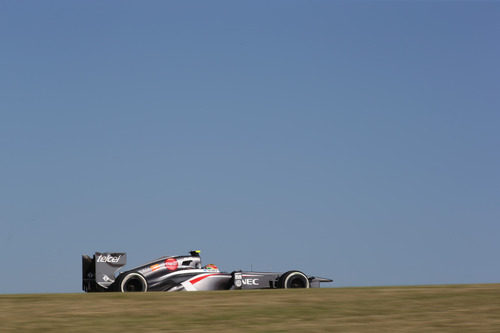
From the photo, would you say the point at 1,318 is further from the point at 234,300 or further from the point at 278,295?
the point at 278,295

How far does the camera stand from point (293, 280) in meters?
24.9

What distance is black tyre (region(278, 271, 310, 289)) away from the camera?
2464 cm

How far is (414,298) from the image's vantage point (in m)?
13.8

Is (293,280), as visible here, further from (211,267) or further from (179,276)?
(179,276)

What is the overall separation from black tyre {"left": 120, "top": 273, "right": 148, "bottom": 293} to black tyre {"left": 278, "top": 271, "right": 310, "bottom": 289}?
203 inches

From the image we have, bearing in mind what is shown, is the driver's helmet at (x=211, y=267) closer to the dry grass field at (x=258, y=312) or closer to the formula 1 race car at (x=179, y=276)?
the formula 1 race car at (x=179, y=276)

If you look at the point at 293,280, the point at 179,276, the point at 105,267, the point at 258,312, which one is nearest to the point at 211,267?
the point at 179,276

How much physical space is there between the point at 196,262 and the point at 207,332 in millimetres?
17360

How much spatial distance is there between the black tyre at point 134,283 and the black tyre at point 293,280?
516cm

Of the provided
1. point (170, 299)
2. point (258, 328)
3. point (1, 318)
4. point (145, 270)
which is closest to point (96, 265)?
point (145, 270)

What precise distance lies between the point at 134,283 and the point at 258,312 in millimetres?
13458

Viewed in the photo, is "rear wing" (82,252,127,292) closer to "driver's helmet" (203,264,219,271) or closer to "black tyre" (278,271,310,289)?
"driver's helmet" (203,264,219,271)

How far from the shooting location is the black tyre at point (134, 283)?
2383 cm

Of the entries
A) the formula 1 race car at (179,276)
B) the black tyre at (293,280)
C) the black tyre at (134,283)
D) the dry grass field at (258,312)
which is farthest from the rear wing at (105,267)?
the dry grass field at (258,312)
